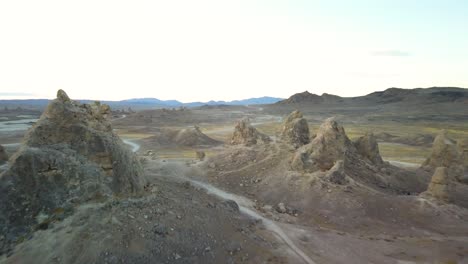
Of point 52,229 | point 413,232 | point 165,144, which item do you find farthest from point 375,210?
point 165,144

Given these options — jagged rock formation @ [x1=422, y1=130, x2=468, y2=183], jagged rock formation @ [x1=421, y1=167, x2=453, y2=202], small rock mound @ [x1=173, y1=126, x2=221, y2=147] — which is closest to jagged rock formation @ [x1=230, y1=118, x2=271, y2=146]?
jagged rock formation @ [x1=422, y1=130, x2=468, y2=183]

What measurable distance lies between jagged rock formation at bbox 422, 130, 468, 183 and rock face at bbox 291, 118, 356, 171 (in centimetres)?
1080

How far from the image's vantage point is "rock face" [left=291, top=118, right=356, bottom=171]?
32375mm

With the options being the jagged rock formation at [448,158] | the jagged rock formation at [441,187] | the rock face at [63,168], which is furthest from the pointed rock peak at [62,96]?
the jagged rock formation at [448,158]

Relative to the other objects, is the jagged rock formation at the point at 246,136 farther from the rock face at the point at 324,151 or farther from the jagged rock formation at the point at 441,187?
the jagged rock formation at the point at 441,187

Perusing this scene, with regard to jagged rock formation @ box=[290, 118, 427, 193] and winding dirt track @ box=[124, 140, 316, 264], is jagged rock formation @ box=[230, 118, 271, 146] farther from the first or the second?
winding dirt track @ box=[124, 140, 316, 264]

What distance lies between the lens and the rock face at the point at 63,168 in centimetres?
1562

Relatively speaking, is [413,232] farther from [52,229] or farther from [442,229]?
[52,229]

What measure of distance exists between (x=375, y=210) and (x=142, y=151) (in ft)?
127

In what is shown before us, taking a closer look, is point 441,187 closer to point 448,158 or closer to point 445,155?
point 448,158

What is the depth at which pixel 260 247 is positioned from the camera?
19875 millimetres

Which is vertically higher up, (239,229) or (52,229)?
(52,229)

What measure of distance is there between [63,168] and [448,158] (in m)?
35.7

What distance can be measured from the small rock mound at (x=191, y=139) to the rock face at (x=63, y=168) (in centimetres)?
4314
